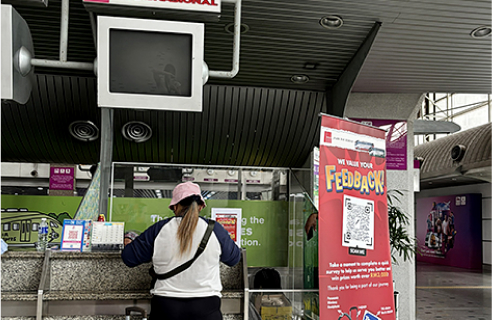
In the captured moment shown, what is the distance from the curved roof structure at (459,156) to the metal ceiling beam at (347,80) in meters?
5.94

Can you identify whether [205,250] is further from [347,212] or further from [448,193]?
[448,193]

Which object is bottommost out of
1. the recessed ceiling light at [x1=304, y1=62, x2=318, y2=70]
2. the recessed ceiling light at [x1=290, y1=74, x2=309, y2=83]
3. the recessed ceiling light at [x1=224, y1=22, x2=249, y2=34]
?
the recessed ceiling light at [x1=290, y1=74, x2=309, y2=83]

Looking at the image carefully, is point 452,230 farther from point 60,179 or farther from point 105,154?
point 105,154

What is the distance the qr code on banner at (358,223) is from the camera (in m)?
3.93

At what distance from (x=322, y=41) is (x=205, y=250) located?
9.57 ft

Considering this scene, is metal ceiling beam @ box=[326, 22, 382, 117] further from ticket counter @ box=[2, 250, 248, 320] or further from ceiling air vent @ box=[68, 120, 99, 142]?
ceiling air vent @ box=[68, 120, 99, 142]

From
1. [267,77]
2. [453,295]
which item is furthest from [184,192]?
[453,295]

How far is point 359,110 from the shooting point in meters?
6.38

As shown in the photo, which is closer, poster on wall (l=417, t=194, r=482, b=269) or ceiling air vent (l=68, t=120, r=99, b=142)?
ceiling air vent (l=68, t=120, r=99, b=142)

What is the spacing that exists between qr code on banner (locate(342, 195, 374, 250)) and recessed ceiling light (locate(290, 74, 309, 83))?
212 cm

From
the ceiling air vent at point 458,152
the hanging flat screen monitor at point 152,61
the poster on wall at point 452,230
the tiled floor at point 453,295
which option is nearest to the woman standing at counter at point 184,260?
the hanging flat screen monitor at point 152,61

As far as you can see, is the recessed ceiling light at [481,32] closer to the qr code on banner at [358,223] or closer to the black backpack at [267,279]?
the qr code on banner at [358,223]

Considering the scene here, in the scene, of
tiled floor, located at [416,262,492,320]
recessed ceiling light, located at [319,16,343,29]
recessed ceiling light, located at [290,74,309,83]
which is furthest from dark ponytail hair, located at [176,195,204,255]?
tiled floor, located at [416,262,492,320]

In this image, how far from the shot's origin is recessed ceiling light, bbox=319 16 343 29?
171 inches
